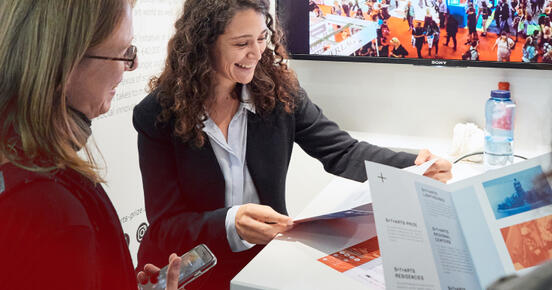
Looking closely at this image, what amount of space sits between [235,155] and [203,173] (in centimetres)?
11

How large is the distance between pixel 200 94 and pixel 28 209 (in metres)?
0.92

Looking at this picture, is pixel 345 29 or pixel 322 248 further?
pixel 345 29

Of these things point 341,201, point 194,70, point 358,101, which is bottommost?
point 341,201

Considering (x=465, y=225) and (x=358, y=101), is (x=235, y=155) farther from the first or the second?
(x=358, y=101)

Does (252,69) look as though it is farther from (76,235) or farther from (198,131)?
(76,235)

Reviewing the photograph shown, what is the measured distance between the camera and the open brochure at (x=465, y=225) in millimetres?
934

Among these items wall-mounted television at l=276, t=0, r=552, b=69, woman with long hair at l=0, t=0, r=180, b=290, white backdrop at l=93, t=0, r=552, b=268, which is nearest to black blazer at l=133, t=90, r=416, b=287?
white backdrop at l=93, t=0, r=552, b=268

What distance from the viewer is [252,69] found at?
5.29 feet

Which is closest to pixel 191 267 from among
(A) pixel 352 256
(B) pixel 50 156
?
(A) pixel 352 256

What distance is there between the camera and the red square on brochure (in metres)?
1.15

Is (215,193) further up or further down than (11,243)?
further down

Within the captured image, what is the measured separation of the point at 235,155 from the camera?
5.27 ft

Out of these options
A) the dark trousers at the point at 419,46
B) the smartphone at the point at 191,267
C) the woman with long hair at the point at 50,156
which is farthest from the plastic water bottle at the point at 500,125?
the woman with long hair at the point at 50,156

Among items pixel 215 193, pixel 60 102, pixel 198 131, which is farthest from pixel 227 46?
pixel 60 102
